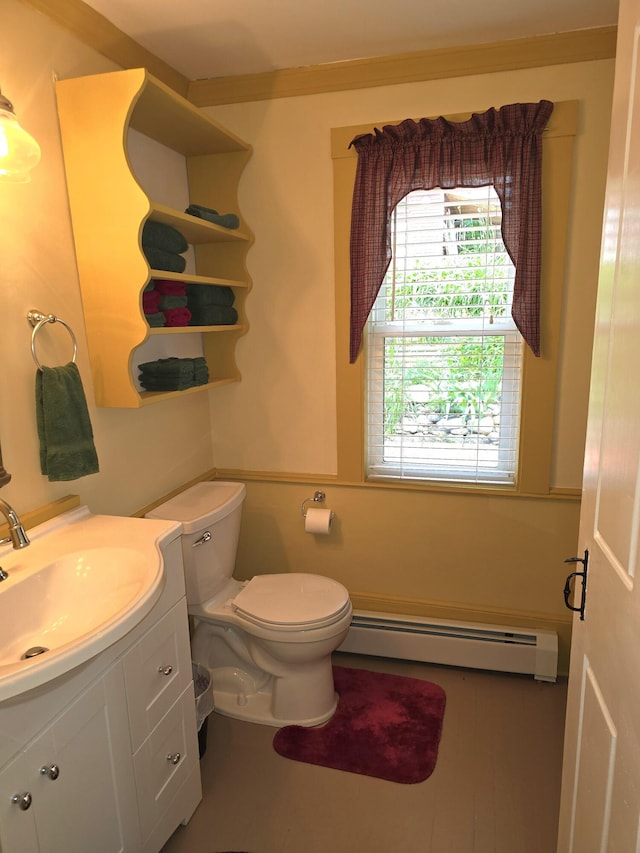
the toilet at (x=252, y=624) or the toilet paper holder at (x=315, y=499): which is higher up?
the toilet paper holder at (x=315, y=499)

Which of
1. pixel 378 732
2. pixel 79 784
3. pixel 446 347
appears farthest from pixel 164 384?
pixel 378 732

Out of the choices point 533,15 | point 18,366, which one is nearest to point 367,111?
point 533,15

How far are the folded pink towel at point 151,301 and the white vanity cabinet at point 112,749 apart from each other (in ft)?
2.50

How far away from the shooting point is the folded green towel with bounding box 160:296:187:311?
195cm

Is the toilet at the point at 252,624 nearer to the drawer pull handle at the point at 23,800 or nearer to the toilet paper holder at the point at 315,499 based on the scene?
the toilet paper holder at the point at 315,499

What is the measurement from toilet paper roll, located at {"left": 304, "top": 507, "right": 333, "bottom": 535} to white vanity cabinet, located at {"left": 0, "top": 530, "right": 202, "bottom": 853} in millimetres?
906

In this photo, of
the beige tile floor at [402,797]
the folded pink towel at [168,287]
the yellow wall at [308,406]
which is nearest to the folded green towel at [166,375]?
the yellow wall at [308,406]

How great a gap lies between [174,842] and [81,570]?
0.93 meters

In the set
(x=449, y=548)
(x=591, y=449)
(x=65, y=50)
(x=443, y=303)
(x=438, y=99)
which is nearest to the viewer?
(x=591, y=449)

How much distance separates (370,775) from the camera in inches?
75.4

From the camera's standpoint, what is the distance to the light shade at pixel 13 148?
126 cm

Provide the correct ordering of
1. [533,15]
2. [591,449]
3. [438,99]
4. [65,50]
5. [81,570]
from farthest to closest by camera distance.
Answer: [438,99] < [533,15] < [65,50] < [81,570] < [591,449]

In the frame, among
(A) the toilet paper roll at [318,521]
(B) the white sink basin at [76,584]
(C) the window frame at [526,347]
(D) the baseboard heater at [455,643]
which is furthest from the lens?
(A) the toilet paper roll at [318,521]

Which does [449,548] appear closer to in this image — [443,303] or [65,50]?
[443,303]
